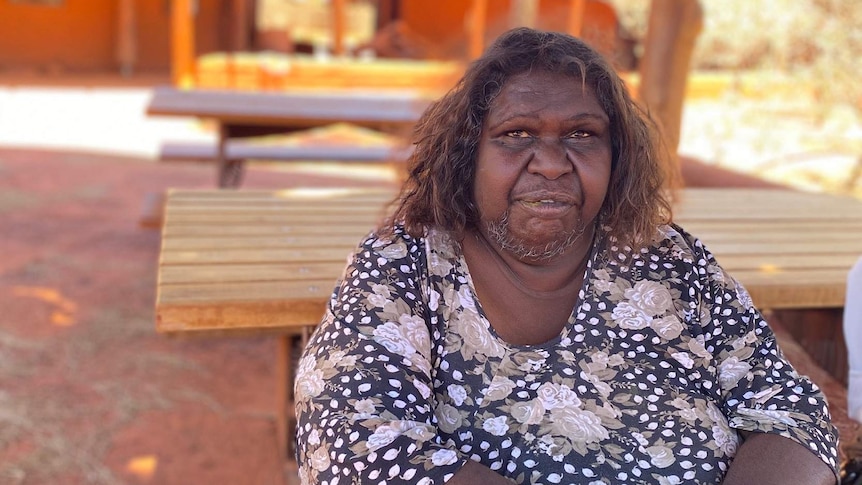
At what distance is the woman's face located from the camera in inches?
63.6

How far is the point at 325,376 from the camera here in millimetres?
1456

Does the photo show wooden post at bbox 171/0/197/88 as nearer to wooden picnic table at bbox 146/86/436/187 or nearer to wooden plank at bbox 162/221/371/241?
wooden picnic table at bbox 146/86/436/187

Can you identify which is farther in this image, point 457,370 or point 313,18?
point 313,18

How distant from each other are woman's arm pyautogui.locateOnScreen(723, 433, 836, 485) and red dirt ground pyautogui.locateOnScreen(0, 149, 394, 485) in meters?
1.58

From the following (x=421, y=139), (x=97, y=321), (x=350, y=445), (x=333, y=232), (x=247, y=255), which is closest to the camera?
(x=350, y=445)

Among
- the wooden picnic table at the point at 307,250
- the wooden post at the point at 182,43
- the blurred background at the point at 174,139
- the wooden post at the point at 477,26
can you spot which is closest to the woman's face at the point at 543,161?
the blurred background at the point at 174,139

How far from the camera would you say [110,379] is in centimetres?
346

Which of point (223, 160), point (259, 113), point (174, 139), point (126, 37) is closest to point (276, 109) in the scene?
point (259, 113)

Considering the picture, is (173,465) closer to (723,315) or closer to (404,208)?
(404,208)

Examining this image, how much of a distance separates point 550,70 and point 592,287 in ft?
1.46

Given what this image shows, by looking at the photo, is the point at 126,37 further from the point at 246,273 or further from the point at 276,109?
the point at 246,273

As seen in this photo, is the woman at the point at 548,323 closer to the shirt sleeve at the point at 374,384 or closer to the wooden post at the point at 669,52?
the shirt sleeve at the point at 374,384

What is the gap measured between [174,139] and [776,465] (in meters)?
8.80

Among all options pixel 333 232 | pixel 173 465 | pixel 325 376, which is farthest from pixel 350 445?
pixel 173 465
